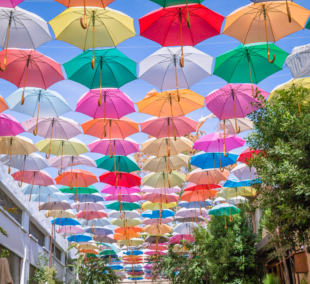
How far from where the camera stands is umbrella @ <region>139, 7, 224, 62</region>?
679 centimetres

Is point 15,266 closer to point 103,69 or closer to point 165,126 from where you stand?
point 165,126

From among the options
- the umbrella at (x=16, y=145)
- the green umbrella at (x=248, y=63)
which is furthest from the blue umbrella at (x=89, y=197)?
the green umbrella at (x=248, y=63)

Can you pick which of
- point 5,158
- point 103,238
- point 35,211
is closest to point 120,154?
point 5,158

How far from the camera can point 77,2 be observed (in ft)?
20.6

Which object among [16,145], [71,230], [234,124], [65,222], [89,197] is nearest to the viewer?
[234,124]

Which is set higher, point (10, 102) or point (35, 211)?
point (10, 102)

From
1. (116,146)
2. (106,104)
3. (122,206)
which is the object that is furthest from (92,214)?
(106,104)

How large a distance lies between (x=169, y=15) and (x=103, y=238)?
56.9 ft

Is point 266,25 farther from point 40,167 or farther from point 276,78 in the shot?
point 40,167

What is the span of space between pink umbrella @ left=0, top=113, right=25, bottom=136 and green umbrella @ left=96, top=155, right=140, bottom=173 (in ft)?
10.2

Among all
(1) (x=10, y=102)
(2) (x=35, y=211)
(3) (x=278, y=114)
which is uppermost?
(1) (x=10, y=102)

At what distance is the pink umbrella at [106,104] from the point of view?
929 centimetres

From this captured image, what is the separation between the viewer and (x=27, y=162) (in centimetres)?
1226

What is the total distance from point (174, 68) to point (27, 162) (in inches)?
259
